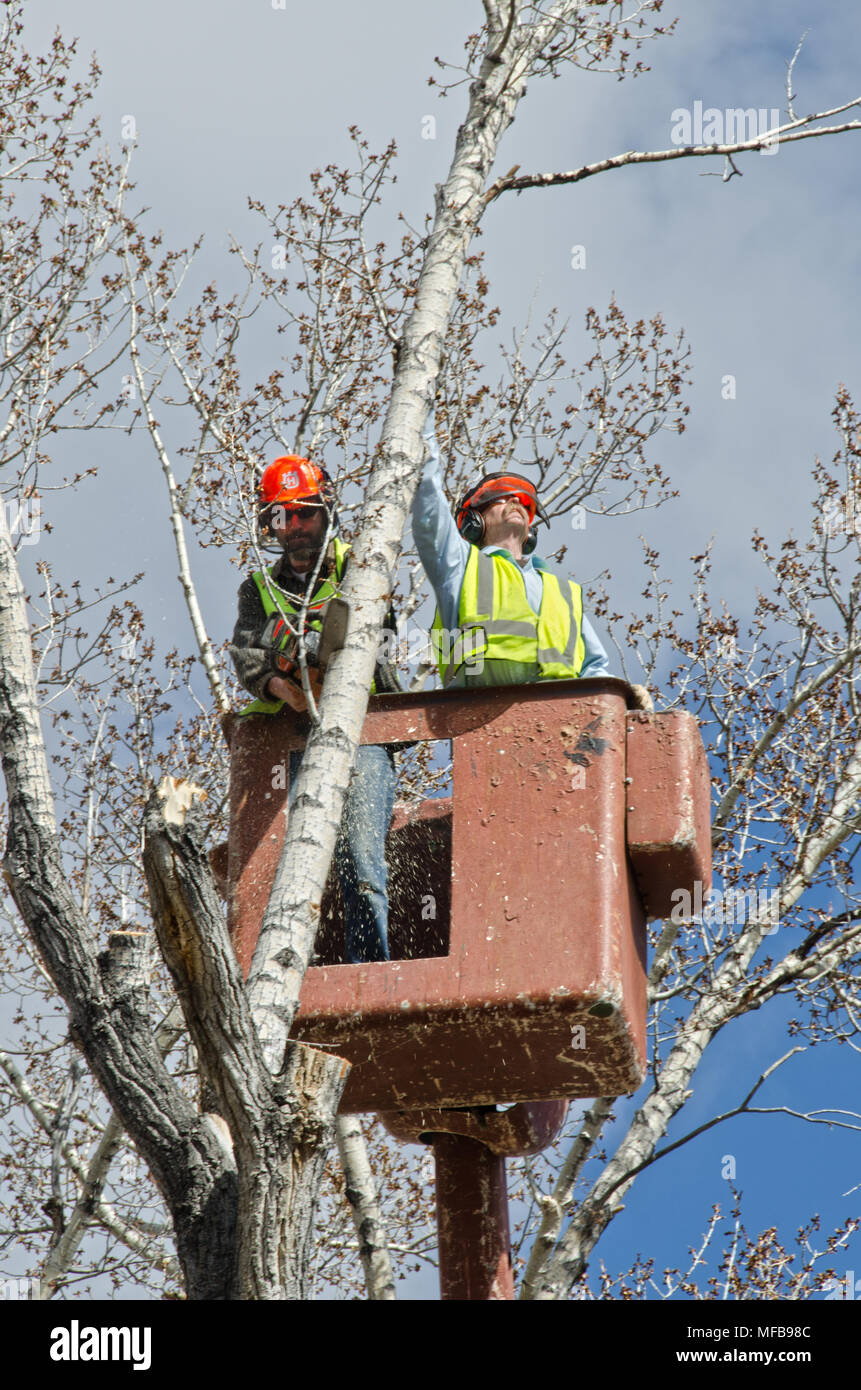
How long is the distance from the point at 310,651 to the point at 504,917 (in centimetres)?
118

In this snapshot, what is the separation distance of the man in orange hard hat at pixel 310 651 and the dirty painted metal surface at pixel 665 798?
91 centimetres

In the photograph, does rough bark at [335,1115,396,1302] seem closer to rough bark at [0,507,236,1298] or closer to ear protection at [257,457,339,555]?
ear protection at [257,457,339,555]

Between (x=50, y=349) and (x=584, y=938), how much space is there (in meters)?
5.61

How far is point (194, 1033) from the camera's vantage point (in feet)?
13.4

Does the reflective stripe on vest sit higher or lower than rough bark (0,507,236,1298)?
higher

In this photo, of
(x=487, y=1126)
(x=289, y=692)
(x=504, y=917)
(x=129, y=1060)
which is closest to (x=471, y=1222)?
(x=487, y=1126)

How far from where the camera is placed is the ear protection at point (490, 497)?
6719 millimetres

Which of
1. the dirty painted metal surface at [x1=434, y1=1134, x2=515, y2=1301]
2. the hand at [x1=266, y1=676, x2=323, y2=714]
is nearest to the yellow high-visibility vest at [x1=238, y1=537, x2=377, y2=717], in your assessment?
the hand at [x1=266, y1=676, x2=323, y2=714]

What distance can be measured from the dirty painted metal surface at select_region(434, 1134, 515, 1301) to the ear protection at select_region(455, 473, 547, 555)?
2478 mm

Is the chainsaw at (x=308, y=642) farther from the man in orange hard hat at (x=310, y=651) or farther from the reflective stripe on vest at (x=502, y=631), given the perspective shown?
the reflective stripe on vest at (x=502, y=631)

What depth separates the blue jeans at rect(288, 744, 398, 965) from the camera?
5.72 metres

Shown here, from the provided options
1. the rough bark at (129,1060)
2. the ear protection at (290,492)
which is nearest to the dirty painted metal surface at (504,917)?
the ear protection at (290,492)

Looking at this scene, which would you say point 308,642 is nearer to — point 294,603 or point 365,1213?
point 294,603
